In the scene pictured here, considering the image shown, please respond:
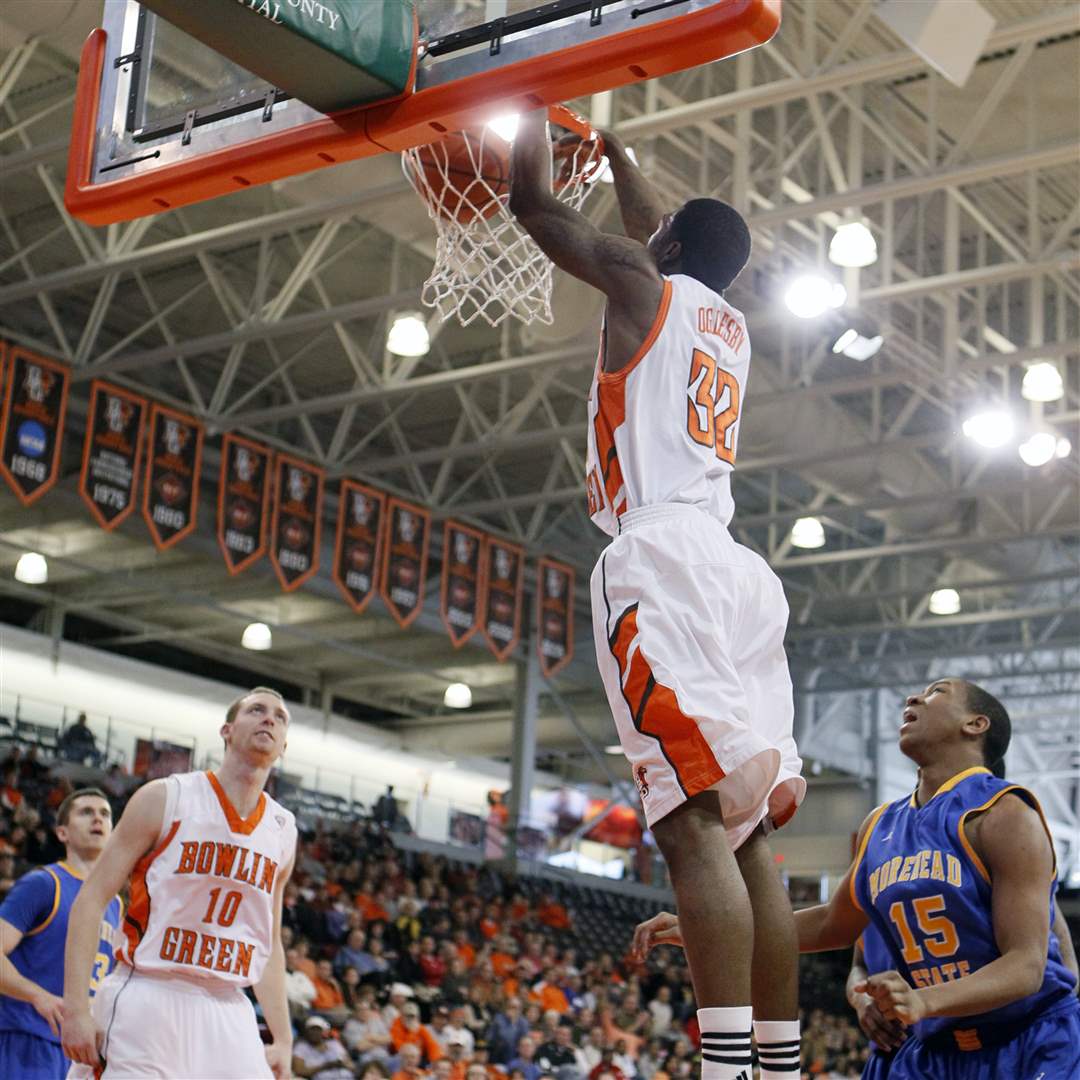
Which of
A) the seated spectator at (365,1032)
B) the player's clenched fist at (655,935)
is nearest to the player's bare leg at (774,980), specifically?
the player's clenched fist at (655,935)

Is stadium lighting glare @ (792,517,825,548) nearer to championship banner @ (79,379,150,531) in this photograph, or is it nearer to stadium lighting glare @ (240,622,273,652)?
championship banner @ (79,379,150,531)

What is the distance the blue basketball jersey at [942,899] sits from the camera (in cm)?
374

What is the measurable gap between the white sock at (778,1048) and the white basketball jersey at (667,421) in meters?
1.06

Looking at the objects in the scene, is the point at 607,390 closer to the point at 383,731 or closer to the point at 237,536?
the point at 237,536

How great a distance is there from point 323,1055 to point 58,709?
13613 millimetres

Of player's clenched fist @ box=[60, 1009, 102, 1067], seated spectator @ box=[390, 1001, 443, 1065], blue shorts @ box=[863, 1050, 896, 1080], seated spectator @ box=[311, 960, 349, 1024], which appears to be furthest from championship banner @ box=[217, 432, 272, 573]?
blue shorts @ box=[863, 1050, 896, 1080]

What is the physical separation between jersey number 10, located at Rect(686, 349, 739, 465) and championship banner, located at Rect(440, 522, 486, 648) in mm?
16509

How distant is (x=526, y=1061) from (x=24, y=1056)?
27.0 ft

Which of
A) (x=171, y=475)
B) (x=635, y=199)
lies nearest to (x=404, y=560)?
(x=171, y=475)

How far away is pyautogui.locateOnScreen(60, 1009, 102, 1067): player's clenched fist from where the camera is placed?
4.22 meters

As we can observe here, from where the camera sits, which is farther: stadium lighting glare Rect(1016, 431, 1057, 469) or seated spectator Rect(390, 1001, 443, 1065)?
stadium lighting glare Rect(1016, 431, 1057, 469)

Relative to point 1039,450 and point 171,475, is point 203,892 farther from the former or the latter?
point 171,475

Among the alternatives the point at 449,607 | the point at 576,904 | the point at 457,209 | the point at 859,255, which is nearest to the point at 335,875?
the point at 449,607

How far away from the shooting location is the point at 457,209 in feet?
15.9
